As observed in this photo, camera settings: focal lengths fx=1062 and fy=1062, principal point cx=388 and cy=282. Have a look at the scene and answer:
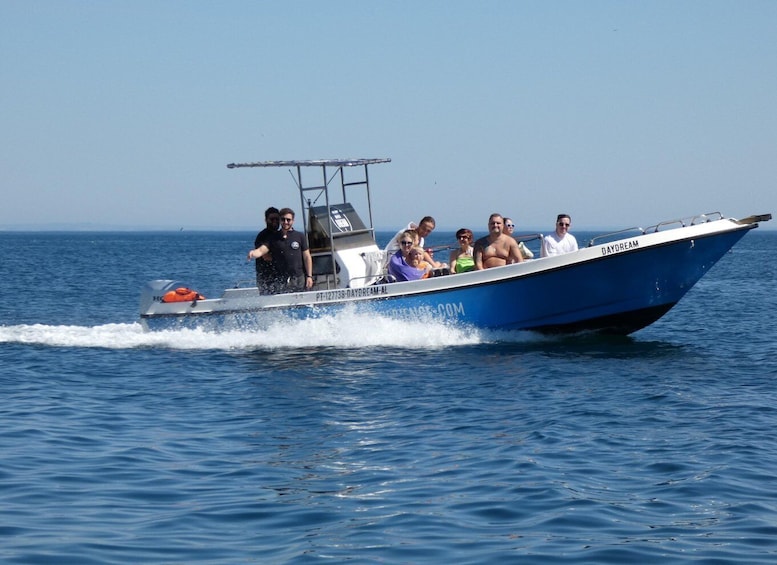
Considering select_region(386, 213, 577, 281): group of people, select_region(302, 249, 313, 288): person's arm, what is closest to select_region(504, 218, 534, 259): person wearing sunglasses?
select_region(386, 213, 577, 281): group of people

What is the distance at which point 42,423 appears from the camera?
10.1 m

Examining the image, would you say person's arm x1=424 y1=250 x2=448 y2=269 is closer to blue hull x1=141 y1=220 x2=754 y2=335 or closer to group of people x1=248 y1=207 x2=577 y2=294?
group of people x1=248 y1=207 x2=577 y2=294

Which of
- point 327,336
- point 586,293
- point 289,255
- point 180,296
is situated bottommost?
point 327,336

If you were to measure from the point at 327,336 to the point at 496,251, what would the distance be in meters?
2.76

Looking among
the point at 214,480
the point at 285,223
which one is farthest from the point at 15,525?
the point at 285,223

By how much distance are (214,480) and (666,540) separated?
328 cm

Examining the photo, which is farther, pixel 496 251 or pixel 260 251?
pixel 260 251

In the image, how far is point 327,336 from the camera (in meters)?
15.6

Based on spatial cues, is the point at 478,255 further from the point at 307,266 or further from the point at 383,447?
the point at 383,447

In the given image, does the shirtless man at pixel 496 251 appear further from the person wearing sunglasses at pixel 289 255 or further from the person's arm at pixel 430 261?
the person wearing sunglasses at pixel 289 255

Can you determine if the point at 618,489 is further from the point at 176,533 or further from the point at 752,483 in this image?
the point at 176,533

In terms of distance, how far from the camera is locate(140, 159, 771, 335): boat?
584 inches

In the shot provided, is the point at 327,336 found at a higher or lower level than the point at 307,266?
lower

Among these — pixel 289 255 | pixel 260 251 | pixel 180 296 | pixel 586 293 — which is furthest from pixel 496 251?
pixel 180 296
